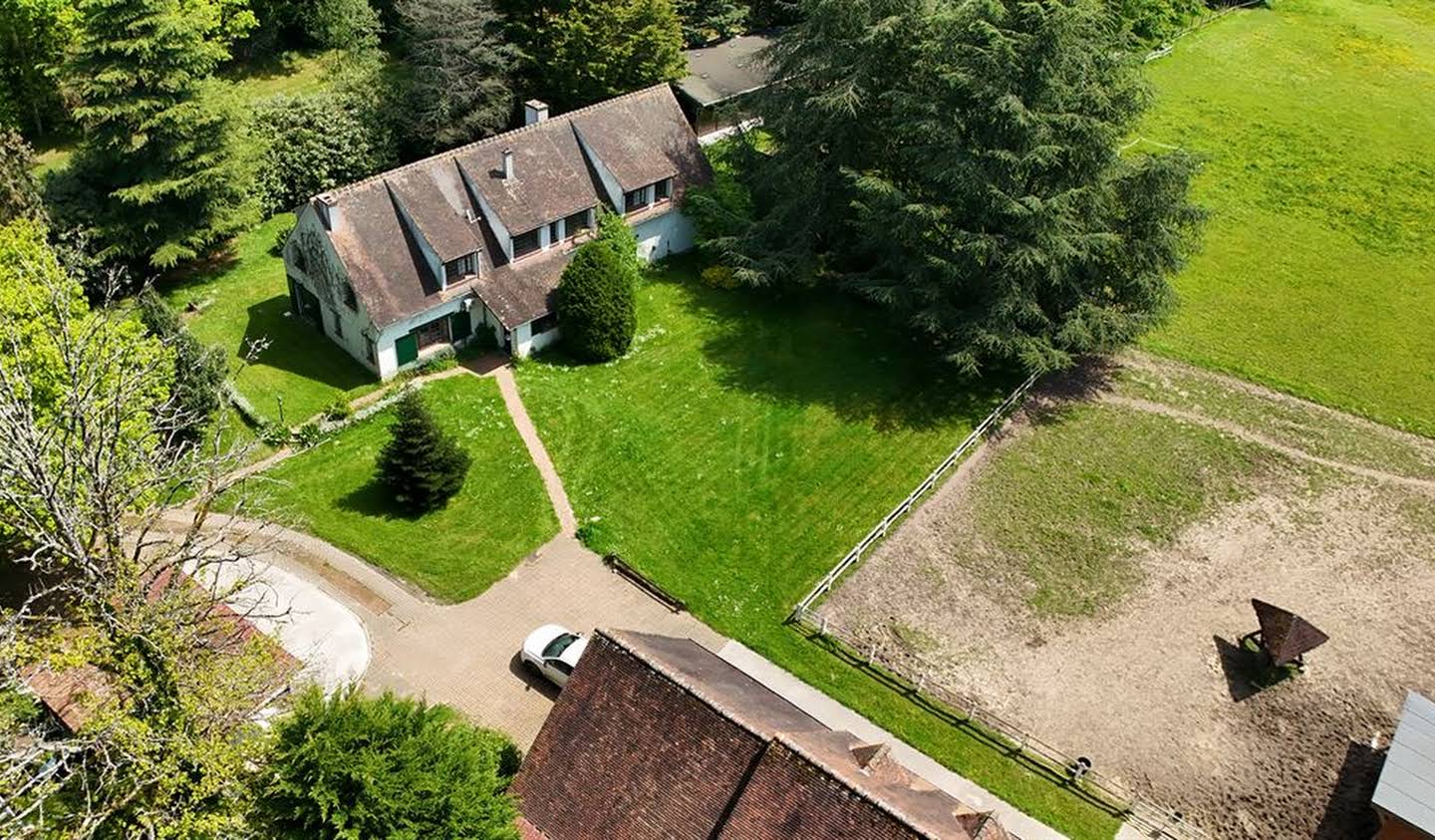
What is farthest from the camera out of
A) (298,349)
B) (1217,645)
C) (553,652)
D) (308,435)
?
(298,349)

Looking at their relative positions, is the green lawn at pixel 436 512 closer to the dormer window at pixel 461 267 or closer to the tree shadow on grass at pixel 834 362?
the dormer window at pixel 461 267

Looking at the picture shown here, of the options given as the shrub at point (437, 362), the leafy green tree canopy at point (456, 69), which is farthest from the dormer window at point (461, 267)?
the leafy green tree canopy at point (456, 69)

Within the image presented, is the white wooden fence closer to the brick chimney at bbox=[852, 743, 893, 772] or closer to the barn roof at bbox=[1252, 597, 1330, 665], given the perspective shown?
the barn roof at bbox=[1252, 597, 1330, 665]

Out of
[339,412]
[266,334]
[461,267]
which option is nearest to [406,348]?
[461,267]

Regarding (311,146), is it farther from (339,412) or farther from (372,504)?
(372,504)

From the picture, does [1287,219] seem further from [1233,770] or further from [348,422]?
[348,422]

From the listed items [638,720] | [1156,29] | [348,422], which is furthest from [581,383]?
[1156,29]

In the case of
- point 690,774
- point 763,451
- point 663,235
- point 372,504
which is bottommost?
point 763,451

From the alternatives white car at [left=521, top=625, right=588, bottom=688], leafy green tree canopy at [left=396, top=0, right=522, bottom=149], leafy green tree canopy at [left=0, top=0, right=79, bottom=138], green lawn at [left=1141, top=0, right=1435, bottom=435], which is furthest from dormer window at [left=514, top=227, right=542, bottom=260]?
green lawn at [left=1141, top=0, right=1435, bottom=435]
